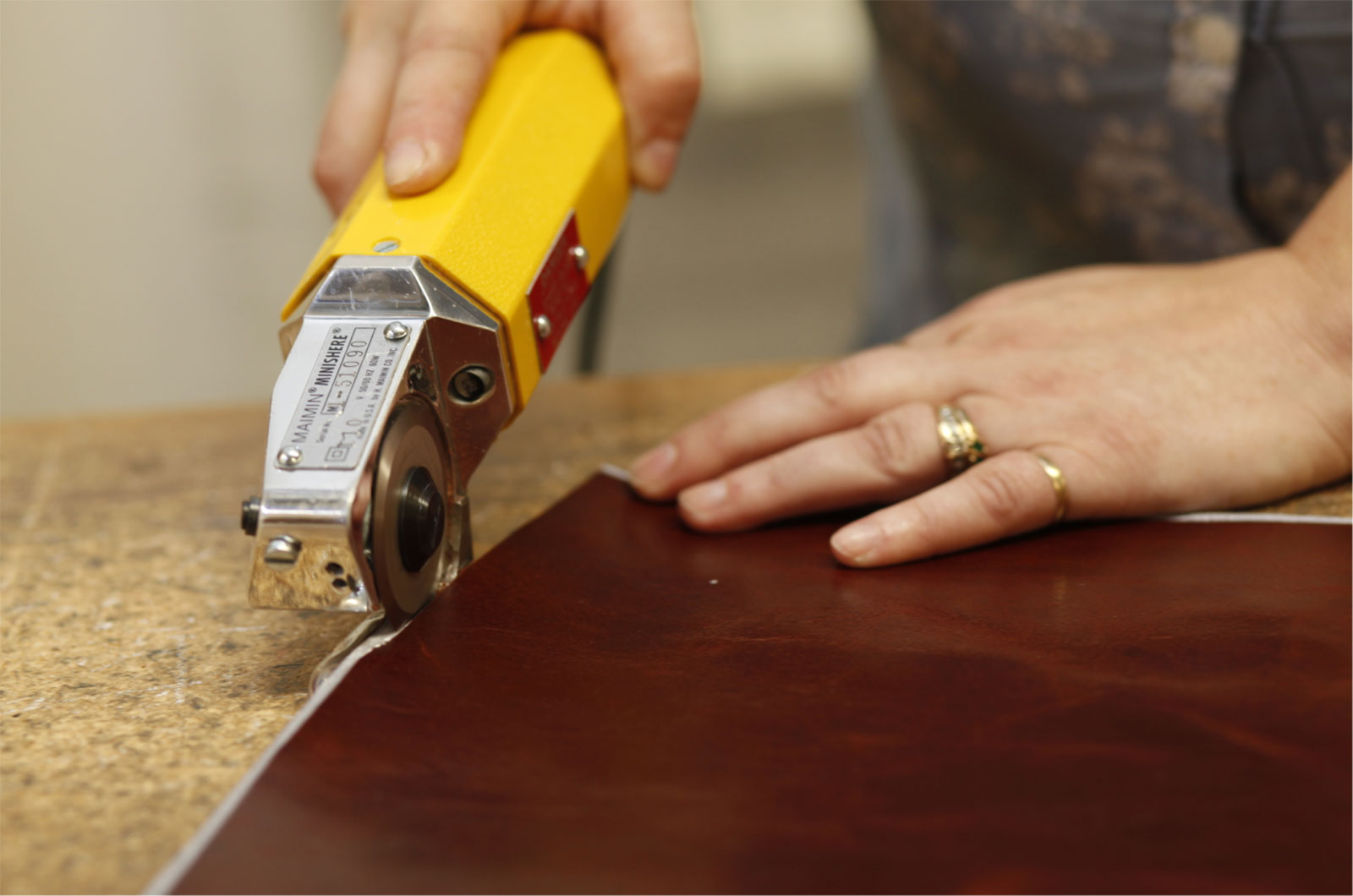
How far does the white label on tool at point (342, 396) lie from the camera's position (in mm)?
514

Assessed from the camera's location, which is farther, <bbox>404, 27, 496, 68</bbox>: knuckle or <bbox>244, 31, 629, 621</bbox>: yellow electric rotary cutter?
<bbox>404, 27, 496, 68</bbox>: knuckle

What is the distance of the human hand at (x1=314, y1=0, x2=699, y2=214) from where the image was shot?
77cm

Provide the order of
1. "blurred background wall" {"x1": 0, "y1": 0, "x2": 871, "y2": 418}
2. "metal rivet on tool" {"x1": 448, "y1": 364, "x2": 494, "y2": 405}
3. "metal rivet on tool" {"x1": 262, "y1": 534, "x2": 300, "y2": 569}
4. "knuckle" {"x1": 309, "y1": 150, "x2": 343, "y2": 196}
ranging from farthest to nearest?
1. "blurred background wall" {"x1": 0, "y1": 0, "x2": 871, "y2": 418}
2. "knuckle" {"x1": 309, "y1": 150, "x2": 343, "y2": 196}
3. "metal rivet on tool" {"x1": 448, "y1": 364, "x2": 494, "y2": 405}
4. "metal rivet on tool" {"x1": 262, "y1": 534, "x2": 300, "y2": 569}

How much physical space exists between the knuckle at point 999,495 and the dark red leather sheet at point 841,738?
1.3 inches

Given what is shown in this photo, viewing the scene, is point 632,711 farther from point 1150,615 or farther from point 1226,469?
point 1226,469

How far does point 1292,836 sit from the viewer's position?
40 cm

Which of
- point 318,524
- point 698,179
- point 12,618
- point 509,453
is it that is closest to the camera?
point 318,524

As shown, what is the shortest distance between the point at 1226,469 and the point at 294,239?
2.62 meters

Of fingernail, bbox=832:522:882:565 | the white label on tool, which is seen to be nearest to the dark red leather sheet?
fingernail, bbox=832:522:882:565

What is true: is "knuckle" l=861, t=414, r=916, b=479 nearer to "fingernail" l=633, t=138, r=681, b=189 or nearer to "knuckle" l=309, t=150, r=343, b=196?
"fingernail" l=633, t=138, r=681, b=189

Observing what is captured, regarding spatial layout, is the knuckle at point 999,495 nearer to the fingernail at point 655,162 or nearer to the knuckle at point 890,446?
the knuckle at point 890,446

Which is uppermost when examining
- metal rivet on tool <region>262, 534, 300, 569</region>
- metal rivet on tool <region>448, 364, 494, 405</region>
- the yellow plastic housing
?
the yellow plastic housing

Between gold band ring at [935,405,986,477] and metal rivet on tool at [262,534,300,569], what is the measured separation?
0.43 m

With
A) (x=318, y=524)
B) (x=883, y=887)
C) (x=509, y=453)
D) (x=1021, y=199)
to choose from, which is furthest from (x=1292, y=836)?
(x=1021, y=199)
